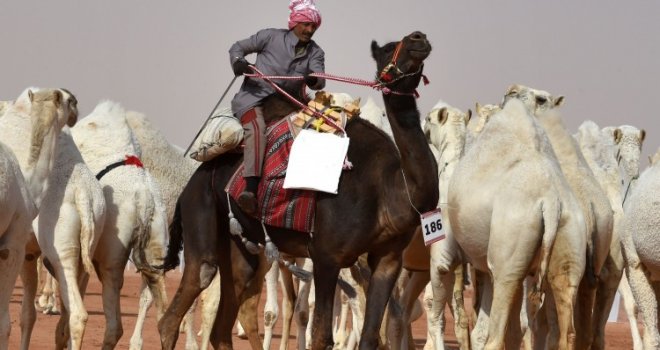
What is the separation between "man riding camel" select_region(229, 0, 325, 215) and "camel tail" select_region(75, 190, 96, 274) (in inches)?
95.3

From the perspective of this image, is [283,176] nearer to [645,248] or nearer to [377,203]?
[377,203]

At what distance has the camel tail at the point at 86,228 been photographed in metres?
11.8

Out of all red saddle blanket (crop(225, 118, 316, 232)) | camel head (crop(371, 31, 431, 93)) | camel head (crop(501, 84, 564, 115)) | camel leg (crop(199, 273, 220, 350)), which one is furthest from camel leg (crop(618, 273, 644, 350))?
camel head (crop(371, 31, 431, 93))

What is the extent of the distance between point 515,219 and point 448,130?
129 inches

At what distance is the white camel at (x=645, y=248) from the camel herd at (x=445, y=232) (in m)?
0.01

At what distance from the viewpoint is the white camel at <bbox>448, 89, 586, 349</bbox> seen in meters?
10.3

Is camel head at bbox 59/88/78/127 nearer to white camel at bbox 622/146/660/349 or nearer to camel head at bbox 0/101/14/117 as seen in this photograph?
camel head at bbox 0/101/14/117

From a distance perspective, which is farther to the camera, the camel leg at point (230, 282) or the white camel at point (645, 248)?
the white camel at point (645, 248)

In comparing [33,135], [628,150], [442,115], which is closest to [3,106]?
[33,135]

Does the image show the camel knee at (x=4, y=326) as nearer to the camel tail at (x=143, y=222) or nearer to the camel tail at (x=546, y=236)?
the camel tail at (x=143, y=222)

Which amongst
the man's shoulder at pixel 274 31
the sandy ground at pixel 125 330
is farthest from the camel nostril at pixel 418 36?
the sandy ground at pixel 125 330

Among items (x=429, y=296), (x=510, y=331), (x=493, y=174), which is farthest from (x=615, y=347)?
(x=493, y=174)

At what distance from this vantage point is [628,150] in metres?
14.9

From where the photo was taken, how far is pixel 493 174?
35.6 feet
